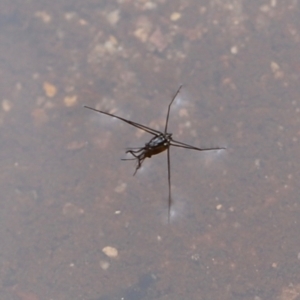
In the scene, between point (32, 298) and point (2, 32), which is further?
point (2, 32)

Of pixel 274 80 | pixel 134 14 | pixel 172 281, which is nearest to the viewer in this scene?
pixel 172 281

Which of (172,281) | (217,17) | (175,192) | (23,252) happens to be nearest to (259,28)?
(217,17)

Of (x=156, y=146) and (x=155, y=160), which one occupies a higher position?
(x=156, y=146)

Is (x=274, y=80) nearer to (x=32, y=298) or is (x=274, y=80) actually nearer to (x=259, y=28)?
(x=259, y=28)

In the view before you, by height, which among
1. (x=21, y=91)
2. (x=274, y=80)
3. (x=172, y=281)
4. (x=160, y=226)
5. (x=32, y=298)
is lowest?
(x=32, y=298)

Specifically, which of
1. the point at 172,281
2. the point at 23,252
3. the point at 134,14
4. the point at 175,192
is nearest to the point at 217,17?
the point at 134,14

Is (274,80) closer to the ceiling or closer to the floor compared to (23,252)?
closer to the ceiling

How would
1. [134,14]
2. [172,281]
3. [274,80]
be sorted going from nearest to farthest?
[172,281] → [274,80] → [134,14]
